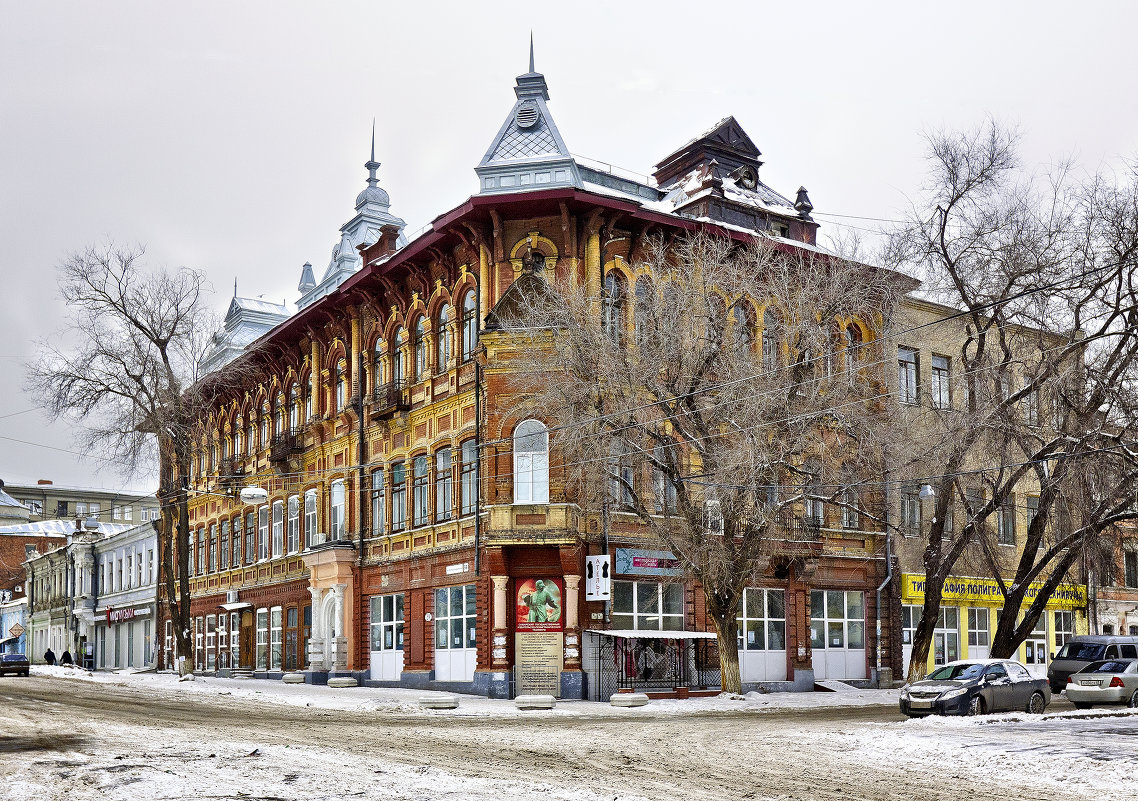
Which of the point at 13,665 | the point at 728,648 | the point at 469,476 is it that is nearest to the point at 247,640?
the point at 13,665

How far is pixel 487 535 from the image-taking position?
108 feet

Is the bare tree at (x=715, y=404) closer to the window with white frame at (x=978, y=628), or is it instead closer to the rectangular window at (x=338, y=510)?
the rectangular window at (x=338, y=510)

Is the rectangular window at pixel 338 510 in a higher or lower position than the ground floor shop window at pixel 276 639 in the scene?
higher

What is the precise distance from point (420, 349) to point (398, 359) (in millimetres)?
1517

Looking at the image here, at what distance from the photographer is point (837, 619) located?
3922 cm

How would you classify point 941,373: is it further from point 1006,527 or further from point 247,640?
point 247,640

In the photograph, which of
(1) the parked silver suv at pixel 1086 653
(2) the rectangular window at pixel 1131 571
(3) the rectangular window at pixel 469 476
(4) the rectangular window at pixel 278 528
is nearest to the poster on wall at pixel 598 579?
(3) the rectangular window at pixel 469 476

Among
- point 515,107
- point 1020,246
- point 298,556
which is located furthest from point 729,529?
point 298,556

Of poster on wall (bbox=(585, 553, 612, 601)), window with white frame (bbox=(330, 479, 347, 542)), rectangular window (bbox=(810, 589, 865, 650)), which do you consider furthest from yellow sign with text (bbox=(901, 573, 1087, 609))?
window with white frame (bbox=(330, 479, 347, 542))

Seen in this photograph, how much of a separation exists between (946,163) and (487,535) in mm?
15655

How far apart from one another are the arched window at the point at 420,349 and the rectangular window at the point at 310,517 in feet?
29.2

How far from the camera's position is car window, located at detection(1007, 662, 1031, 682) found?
2514cm

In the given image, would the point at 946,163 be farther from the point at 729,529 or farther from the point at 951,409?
the point at 729,529

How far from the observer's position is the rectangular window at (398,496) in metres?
38.6
